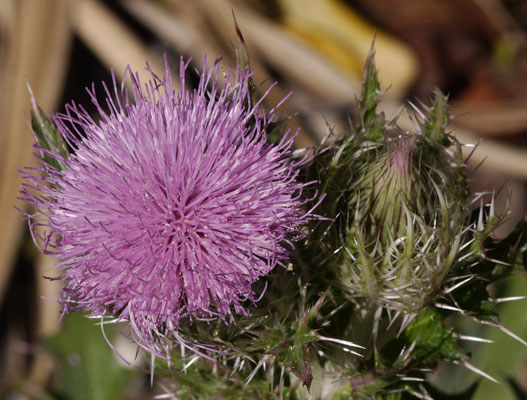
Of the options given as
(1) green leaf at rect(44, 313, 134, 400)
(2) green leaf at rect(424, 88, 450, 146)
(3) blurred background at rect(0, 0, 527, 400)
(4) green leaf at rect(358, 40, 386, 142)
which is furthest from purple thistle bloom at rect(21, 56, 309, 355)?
(3) blurred background at rect(0, 0, 527, 400)

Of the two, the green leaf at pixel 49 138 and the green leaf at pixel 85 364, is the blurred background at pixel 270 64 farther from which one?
the green leaf at pixel 49 138

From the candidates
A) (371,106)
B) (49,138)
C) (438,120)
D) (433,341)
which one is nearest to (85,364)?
(49,138)

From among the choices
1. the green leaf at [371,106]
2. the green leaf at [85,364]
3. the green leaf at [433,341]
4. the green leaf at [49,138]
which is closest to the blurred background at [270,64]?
the green leaf at [85,364]

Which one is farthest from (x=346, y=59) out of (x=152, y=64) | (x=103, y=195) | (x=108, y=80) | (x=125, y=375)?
(x=103, y=195)

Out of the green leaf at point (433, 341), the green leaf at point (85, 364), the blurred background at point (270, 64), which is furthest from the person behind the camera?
the blurred background at point (270, 64)

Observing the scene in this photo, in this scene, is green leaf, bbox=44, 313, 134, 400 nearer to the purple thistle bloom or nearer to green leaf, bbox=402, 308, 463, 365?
the purple thistle bloom

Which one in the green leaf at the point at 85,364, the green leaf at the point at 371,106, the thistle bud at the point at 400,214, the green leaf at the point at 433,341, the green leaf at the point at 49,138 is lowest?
the green leaf at the point at 85,364
